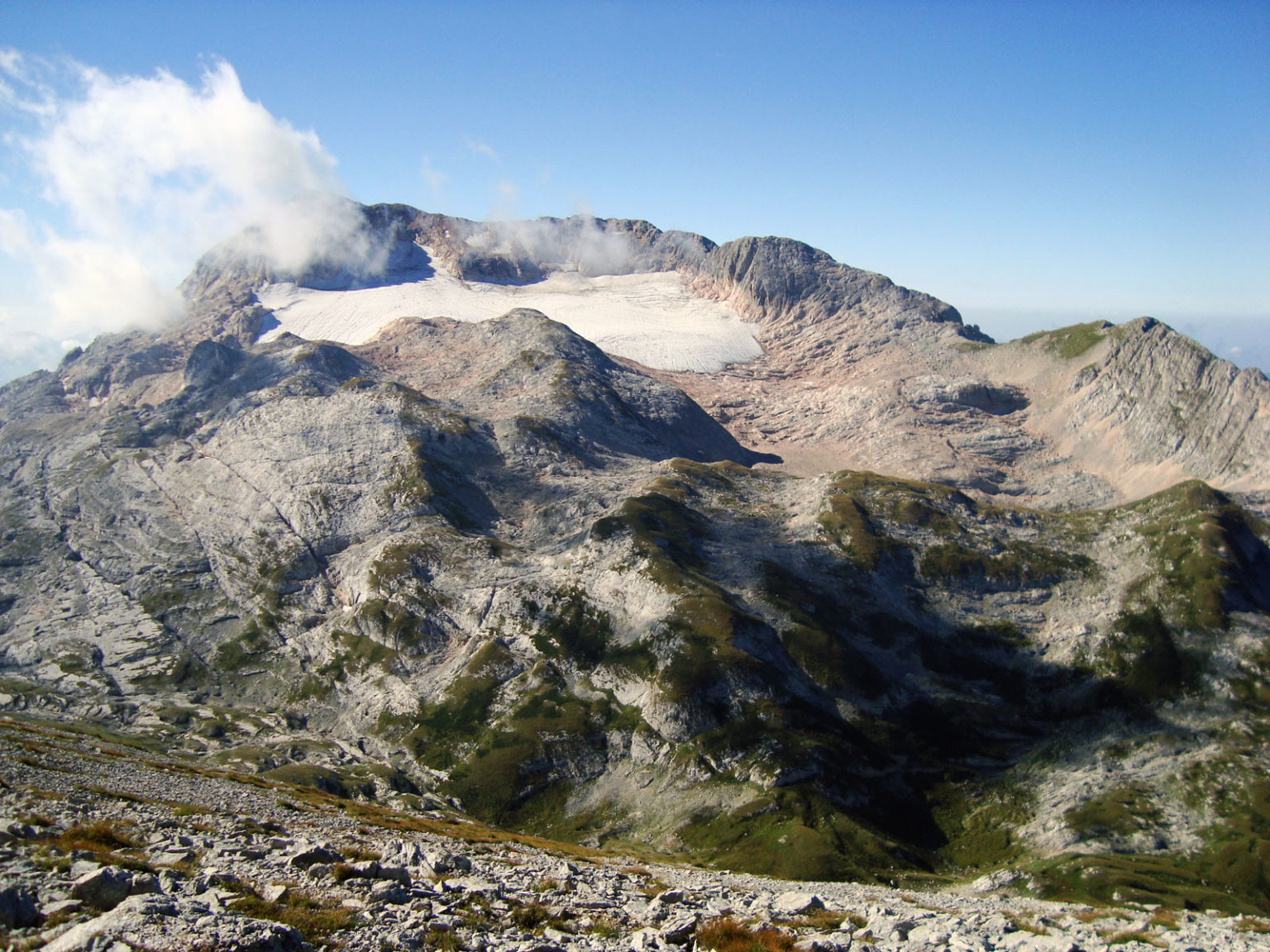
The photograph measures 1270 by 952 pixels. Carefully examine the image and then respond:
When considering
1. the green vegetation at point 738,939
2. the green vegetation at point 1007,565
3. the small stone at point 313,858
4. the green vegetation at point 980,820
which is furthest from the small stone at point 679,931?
the green vegetation at point 1007,565

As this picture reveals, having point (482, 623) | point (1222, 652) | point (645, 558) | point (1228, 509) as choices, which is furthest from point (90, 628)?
point (1228, 509)

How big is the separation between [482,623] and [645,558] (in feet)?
118

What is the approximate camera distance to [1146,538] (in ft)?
564

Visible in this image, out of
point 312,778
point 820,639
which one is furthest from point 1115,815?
point 312,778

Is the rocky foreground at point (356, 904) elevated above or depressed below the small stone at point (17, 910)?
below

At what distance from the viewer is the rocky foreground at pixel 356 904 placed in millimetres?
24031

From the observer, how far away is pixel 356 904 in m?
29.2

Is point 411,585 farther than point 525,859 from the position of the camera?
Yes

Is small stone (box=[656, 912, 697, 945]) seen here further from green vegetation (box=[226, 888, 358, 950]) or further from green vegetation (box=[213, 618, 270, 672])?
green vegetation (box=[213, 618, 270, 672])

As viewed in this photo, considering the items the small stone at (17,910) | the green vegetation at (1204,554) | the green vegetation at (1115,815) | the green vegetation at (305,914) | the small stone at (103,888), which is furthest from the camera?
the green vegetation at (1204,554)

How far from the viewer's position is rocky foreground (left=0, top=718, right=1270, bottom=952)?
2403 centimetres

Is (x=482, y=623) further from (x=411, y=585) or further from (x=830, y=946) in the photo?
(x=830, y=946)

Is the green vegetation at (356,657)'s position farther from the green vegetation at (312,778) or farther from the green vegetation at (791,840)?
the green vegetation at (791,840)

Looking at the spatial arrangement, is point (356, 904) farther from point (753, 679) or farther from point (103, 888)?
point (753, 679)
